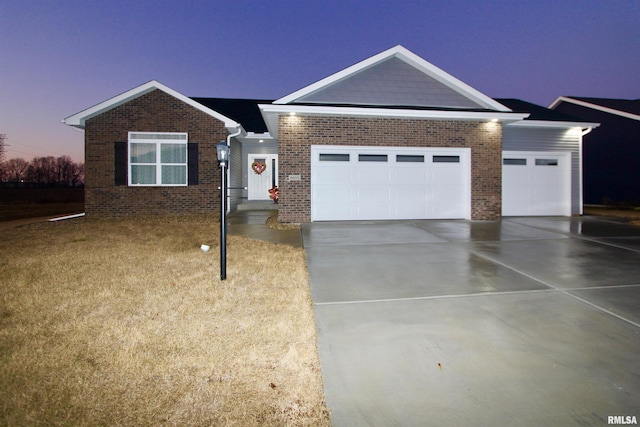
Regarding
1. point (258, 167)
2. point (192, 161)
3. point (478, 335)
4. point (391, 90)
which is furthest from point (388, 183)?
point (478, 335)

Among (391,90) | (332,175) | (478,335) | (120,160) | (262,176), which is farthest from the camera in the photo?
(262,176)

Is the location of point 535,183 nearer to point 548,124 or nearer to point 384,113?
point 548,124

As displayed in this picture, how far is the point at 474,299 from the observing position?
15.0ft

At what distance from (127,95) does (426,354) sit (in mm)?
13355

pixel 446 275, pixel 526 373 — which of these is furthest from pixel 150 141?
pixel 526 373

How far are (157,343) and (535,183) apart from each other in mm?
14366

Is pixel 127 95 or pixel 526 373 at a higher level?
pixel 127 95

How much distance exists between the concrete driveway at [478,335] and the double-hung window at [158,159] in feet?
27.8

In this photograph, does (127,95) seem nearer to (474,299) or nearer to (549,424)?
(474,299)

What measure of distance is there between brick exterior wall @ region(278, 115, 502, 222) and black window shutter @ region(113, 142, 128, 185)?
19.7ft

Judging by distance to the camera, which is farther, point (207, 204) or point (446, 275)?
point (207, 204)

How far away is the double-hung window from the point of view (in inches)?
536

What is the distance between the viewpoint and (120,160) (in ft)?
44.0

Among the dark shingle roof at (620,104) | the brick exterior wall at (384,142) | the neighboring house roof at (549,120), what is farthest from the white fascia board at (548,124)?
the dark shingle roof at (620,104)
